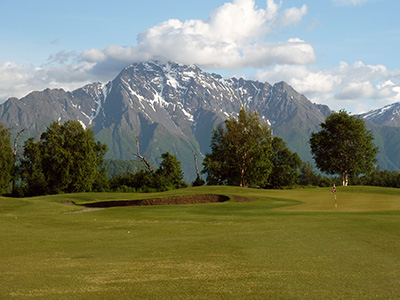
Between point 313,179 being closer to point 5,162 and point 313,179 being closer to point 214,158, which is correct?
point 214,158

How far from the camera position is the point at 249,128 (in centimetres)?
7575

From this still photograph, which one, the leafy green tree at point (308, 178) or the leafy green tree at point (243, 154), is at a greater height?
the leafy green tree at point (243, 154)

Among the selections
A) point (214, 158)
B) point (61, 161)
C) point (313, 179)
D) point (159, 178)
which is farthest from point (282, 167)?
point (313, 179)

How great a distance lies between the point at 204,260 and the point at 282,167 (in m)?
75.1

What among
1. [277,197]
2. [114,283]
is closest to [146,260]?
[114,283]

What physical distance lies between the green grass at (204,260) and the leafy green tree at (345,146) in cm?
5294

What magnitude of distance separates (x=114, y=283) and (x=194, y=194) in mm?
34734

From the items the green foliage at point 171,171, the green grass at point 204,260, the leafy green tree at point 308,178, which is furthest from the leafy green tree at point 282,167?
the green grass at point 204,260

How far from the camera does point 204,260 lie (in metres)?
13.1

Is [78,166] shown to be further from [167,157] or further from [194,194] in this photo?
[194,194]

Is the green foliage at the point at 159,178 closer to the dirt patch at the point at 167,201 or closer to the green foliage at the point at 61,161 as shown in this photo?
the green foliage at the point at 61,161

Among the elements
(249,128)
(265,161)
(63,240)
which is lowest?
(63,240)

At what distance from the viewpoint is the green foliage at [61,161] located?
72875mm

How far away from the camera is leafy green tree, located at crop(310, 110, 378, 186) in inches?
2943
